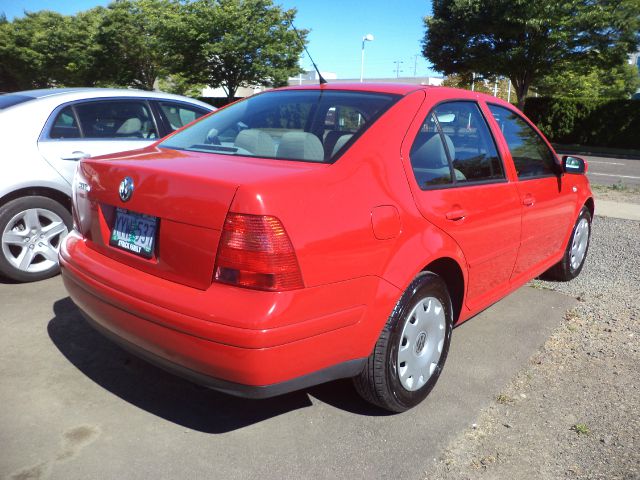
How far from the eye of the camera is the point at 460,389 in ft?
10.6

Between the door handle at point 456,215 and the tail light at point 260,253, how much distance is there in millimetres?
1073

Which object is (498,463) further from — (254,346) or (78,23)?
(78,23)

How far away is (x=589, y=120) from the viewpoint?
25.0m

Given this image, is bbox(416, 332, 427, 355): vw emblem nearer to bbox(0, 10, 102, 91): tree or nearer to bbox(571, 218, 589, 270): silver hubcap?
bbox(571, 218, 589, 270): silver hubcap

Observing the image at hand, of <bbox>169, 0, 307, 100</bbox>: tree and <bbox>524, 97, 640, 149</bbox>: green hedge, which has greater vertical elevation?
<bbox>169, 0, 307, 100</bbox>: tree

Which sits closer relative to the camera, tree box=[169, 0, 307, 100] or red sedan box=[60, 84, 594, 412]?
red sedan box=[60, 84, 594, 412]

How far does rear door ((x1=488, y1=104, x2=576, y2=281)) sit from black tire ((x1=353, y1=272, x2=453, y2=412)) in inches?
45.8

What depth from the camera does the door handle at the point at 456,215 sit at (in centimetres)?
292

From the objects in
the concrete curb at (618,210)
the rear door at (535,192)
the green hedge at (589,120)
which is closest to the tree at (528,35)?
the green hedge at (589,120)

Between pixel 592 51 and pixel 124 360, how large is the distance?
2501 cm

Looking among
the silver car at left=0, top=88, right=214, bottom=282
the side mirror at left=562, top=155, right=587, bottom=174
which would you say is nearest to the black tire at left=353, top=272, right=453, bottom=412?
the side mirror at left=562, top=155, right=587, bottom=174

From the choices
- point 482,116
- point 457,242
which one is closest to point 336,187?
point 457,242

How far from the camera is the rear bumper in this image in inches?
84.8

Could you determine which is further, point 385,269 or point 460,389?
point 460,389
